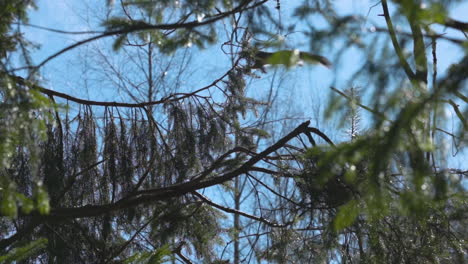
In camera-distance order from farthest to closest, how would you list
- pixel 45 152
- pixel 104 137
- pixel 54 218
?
pixel 104 137 < pixel 45 152 < pixel 54 218

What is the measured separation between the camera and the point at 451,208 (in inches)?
115

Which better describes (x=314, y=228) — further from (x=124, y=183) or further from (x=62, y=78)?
(x=62, y=78)

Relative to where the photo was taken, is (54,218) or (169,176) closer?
(54,218)

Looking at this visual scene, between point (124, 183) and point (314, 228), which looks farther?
point (124, 183)

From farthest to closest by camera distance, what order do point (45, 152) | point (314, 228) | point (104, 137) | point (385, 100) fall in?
point (104, 137) < point (45, 152) < point (314, 228) < point (385, 100)

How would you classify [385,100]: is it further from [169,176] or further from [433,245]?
[169,176]

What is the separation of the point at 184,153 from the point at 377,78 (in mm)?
2065

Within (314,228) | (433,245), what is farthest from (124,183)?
(433,245)

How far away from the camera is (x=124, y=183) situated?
133 inches

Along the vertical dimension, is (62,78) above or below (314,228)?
above

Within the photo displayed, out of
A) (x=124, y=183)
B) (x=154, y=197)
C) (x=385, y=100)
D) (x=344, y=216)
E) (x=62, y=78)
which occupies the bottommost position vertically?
(x=344, y=216)

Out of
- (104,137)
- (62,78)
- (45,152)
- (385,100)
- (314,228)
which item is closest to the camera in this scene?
(385,100)

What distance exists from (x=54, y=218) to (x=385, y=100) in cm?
166

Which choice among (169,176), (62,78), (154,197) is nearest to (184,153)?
(169,176)
